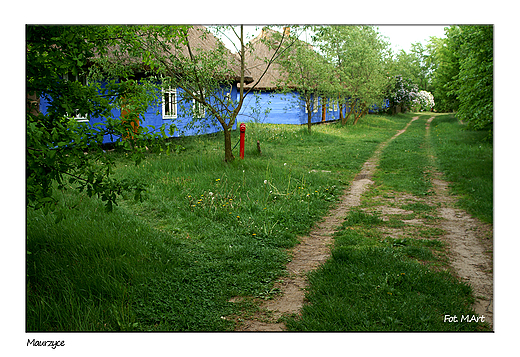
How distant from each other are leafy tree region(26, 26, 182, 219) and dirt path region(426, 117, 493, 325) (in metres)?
3.10

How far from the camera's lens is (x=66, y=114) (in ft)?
11.1

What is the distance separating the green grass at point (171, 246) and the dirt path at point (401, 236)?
187 millimetres

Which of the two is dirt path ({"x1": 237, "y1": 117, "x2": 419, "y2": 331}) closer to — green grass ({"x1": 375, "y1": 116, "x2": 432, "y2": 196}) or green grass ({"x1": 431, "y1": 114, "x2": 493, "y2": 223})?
green grass ({"x1": 375, "y1": 116, "x2": 432, "y2": 196})

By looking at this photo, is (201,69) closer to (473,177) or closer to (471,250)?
(473,177)

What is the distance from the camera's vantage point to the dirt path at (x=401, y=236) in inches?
134

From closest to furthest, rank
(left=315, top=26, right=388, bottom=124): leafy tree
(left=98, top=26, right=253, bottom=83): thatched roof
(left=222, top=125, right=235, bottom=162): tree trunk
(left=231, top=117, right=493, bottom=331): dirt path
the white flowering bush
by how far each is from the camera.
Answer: (left=231, top=117, right=493, bottom=331): dirt path, (left=98, top=26, right=253, bottom=83): thatched roof, (left=222, top=125, right=235, bottom=162): tree trunk, (left=315, top=26, right=388, bottom=124): leafy tree, the white flowering bush

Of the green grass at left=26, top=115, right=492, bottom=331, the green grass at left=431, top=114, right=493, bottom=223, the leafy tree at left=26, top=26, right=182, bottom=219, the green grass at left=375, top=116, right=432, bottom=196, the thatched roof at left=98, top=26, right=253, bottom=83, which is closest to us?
the leafy tree at left=26, top=26, right=182, bottom=219

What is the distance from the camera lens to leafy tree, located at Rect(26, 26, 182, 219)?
2.88m

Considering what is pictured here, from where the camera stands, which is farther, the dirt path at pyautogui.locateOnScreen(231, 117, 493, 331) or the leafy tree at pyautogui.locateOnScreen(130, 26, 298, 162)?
the leafy tree at pyautogui.locateOnScreen(130, 26, 298, 162)

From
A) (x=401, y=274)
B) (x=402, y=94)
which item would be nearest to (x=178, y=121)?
(x=401, y=274)

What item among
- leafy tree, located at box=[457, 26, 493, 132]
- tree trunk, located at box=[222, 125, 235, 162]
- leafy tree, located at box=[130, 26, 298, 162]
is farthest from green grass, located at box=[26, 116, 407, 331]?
leafy tree, located at box=[457, 26, 493, 132]
